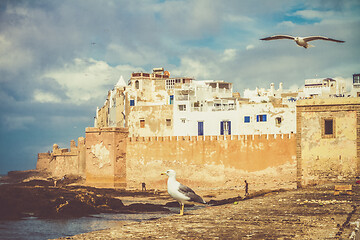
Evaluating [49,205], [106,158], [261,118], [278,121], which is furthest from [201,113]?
[49,205]

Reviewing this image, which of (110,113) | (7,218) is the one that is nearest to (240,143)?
(7,218)


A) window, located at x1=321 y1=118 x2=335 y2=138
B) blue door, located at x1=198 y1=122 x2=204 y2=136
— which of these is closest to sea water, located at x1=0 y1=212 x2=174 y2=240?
window, located at x1=321 y1=118 x2=335 y2=138

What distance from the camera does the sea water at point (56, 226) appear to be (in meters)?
12.7

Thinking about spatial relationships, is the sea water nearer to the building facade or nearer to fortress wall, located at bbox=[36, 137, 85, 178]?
the building facade

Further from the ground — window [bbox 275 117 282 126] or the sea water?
window [bbox 275 117 282 126]

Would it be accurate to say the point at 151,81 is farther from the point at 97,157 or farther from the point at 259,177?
the point at 259,177

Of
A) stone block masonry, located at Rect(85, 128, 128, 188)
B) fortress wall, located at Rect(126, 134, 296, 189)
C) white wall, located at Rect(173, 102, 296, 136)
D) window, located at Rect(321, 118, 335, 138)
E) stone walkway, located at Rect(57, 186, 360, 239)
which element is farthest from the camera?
white wall, located at Rect(173, 102, 296, 136)

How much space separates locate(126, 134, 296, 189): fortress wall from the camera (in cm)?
2705

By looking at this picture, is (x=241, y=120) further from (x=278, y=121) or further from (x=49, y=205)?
(x=49, y=205)

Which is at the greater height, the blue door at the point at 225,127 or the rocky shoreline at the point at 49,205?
the blue door at the point at 225,127

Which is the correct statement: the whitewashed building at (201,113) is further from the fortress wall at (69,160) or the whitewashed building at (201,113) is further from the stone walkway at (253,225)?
the stone walkway at (253,225)

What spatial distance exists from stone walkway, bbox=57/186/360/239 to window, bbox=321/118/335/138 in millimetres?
11586

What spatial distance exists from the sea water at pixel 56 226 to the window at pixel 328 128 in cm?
930

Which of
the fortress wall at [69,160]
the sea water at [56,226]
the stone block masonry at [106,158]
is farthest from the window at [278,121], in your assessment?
the sea water at [56,226]
